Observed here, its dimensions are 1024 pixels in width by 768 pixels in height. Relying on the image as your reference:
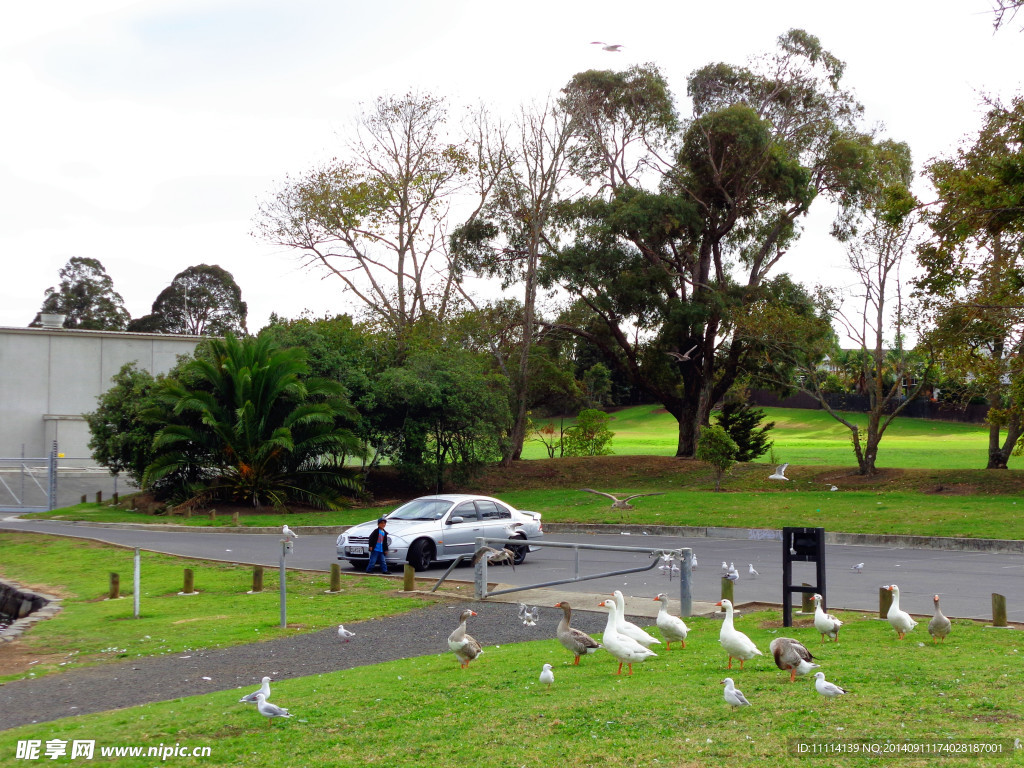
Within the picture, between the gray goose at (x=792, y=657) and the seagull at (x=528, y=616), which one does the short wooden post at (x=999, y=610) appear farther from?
the seagull at (x=528, y=616)

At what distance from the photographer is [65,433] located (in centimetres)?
4100

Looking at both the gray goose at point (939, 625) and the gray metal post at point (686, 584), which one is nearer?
the gray goose at point (939, 625)

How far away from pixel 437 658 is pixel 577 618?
10.3 feet

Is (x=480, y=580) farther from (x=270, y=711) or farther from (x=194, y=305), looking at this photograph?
(x=194, y=305)

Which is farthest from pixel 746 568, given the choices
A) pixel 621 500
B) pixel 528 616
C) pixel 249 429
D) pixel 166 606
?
Result: pixel 249 429

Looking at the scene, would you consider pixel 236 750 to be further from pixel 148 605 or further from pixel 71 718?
pixel 148 605

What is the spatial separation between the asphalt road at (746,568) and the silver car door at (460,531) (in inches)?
17.0

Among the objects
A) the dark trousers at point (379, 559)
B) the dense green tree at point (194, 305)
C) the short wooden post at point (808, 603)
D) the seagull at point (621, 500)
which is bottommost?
the seagull at point (621, 500)

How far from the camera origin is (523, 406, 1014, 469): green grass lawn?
49.2 metres

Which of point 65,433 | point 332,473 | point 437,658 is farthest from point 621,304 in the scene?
point 437,658

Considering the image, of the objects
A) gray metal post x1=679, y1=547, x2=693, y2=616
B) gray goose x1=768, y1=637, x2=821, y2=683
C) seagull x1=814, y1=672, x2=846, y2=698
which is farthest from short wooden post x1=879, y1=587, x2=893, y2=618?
seagull x1=814, y1=672, x2=846, y2=698

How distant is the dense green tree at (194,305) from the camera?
8125 cm

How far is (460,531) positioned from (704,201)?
2496 cm

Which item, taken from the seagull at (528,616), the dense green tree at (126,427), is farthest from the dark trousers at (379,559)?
the dense green tree at (126,427)
